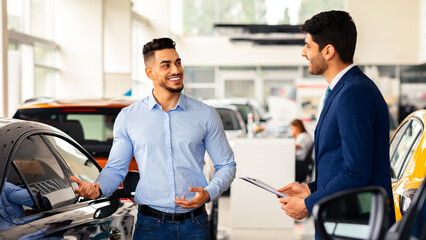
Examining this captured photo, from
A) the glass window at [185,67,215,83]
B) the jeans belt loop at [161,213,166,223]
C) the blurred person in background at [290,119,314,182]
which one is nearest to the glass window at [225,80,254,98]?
the glass window at [185,67,215,83]

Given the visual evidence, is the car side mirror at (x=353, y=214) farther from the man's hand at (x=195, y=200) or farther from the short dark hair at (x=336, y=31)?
the man's hand at (x=195, y=200)

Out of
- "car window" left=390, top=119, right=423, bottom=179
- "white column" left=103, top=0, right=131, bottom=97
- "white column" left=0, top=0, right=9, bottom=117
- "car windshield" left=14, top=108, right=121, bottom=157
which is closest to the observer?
"car window" left=390, top=119, right=423, bottom=179

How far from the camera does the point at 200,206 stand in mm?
3539

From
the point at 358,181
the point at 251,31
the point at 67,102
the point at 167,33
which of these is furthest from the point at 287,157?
the point at 167,33

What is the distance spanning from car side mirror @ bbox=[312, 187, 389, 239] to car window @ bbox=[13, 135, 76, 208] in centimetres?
132

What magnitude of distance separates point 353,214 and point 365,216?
0.07 m

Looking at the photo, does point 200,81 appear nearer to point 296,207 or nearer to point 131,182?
point 131,182

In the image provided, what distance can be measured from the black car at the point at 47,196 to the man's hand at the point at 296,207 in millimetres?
891

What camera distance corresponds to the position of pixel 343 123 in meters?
2.86

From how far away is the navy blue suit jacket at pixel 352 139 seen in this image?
2816 mm

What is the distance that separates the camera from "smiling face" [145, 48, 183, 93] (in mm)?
3545

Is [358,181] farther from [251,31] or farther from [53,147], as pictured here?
[251,31]

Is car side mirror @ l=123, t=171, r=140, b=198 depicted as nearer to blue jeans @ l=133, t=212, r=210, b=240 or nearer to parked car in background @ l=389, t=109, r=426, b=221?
blue jeans @ l=133, t=212, r=210, b=240

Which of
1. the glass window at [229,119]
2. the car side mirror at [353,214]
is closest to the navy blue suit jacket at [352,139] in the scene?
the car side mirror at [353,214]
